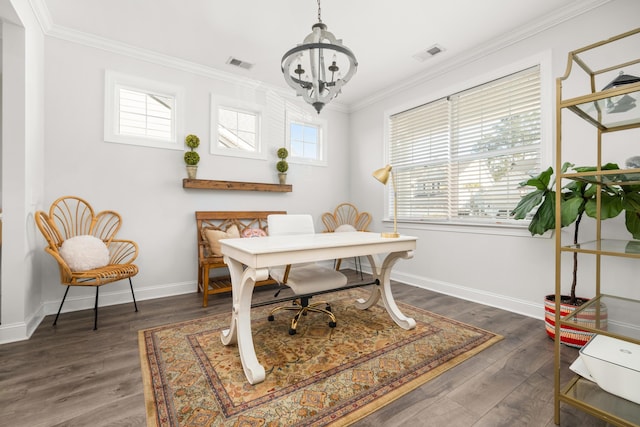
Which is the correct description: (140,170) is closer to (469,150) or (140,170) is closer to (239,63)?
(239,63)

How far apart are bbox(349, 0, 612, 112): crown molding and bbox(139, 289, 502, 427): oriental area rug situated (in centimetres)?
280

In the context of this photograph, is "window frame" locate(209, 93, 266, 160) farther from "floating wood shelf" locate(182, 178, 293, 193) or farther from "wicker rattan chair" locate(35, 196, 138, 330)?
"wicker rattan chair" locate(35, 196, 138, 330)

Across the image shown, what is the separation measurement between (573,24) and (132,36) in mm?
4151

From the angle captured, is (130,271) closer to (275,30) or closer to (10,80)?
(10,80)

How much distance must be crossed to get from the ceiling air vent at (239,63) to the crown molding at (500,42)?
6.32 feet

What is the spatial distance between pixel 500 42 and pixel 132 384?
166 inches

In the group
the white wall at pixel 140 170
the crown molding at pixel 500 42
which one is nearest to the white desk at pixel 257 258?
the white wall at pixel 140 170

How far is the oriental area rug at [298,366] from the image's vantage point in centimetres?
143

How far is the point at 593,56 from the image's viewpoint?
7.68 ft

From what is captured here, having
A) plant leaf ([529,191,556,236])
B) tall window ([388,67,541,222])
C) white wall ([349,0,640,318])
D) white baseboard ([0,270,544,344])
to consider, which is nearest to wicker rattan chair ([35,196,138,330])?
white baseboard ([0,270,544,344])

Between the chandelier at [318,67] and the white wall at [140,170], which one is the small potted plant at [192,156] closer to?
the white wall at [140,170]

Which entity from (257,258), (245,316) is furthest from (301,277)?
(257,258)

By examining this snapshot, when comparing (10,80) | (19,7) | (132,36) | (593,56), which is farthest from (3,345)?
(593,56)

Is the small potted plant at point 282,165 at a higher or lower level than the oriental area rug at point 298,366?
higher
